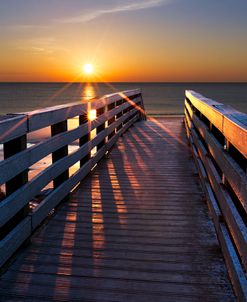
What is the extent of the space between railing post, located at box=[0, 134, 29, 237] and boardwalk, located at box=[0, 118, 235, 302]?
335 mm

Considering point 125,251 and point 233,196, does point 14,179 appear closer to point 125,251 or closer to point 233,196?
point 125,251

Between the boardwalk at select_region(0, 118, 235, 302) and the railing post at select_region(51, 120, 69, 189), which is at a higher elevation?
the railing post at select_region(51, 120, 69, 189)

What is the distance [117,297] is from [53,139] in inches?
89.6

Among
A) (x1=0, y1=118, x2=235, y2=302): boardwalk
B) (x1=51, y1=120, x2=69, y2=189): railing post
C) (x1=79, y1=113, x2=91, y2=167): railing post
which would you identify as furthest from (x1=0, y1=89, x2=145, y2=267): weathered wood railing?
(x1=79, y1=113, x2=91, y2=167): railing post

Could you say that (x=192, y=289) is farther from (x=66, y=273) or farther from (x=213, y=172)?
(x=213, y=172)

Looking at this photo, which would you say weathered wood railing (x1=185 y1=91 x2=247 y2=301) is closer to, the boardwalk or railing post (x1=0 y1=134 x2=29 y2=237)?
the boardwalk

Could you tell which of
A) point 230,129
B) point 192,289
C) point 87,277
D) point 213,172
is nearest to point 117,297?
point 87,277

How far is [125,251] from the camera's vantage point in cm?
395

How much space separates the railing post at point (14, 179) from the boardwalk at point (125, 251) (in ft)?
1.10

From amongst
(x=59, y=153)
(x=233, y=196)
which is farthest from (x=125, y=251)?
(x=59, y=153)

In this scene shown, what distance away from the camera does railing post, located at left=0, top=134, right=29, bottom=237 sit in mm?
Answer: 3617

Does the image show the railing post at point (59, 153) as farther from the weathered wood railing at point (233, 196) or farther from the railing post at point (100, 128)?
the railing post at point (100, 128)

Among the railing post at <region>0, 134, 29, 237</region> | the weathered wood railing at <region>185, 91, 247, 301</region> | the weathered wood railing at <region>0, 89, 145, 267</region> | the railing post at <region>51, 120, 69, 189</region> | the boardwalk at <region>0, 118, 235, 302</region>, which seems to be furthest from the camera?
the railing post at <region>51, 120, 69, 189</region>

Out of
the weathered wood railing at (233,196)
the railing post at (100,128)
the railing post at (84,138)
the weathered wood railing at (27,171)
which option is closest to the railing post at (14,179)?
the weathered wood railing at (27,171)
